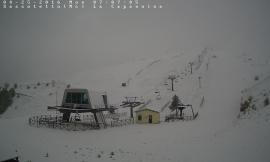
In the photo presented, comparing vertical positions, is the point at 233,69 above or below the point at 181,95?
above

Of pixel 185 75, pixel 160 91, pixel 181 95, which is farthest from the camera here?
pixel 185 75

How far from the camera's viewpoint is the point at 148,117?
135 ft

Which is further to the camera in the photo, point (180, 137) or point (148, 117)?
point (148, 117)

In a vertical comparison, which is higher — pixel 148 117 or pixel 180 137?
pixel 180 137

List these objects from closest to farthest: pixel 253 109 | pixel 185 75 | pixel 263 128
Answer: pixel 263 128 < pixel 253 109 < pixel 185 75

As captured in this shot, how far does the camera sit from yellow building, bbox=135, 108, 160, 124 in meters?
41.1

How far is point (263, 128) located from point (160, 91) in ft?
148

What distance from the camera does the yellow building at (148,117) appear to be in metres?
41.1

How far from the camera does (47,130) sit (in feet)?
112

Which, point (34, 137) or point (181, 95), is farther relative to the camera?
point (181, 95)

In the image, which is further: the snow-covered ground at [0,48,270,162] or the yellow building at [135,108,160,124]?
the yellow building at [135,108,160,124]

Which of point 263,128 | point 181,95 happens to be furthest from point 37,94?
point 263,128

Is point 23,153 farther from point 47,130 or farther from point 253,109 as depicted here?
point 253,109

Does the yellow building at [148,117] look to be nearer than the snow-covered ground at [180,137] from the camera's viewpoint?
No
